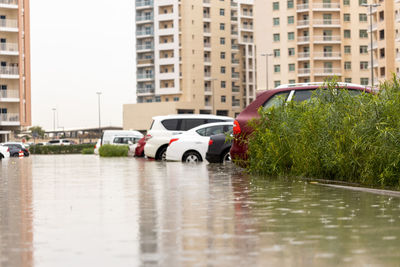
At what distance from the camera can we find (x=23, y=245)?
271 inches

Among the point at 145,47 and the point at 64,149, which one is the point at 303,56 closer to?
the point at 145,47

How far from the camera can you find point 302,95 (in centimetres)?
1753

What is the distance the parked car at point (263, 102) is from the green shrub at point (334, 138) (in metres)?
0.42

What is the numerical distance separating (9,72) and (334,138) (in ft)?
298

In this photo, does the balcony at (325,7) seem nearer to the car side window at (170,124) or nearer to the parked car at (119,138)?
the parked car at (119,138)

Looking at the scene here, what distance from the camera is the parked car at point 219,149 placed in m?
23.2

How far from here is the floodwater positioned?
6051 mm

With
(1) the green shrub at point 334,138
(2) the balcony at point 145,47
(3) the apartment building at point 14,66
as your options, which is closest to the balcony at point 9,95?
(3) the apartment building at point 14,66

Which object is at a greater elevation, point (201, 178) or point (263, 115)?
point (263, 115)

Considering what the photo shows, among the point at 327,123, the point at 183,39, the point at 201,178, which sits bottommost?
the point at 201,178

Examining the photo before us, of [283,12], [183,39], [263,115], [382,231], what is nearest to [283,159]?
[263,115]

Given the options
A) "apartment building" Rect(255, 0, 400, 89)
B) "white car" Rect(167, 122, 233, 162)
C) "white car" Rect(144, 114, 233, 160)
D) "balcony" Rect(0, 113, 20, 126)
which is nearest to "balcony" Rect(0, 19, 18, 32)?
"balcony" Rect(0, 113, 20, 126)

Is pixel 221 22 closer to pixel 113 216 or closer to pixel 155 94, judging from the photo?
pixel 155 94

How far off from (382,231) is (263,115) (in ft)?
29.6
